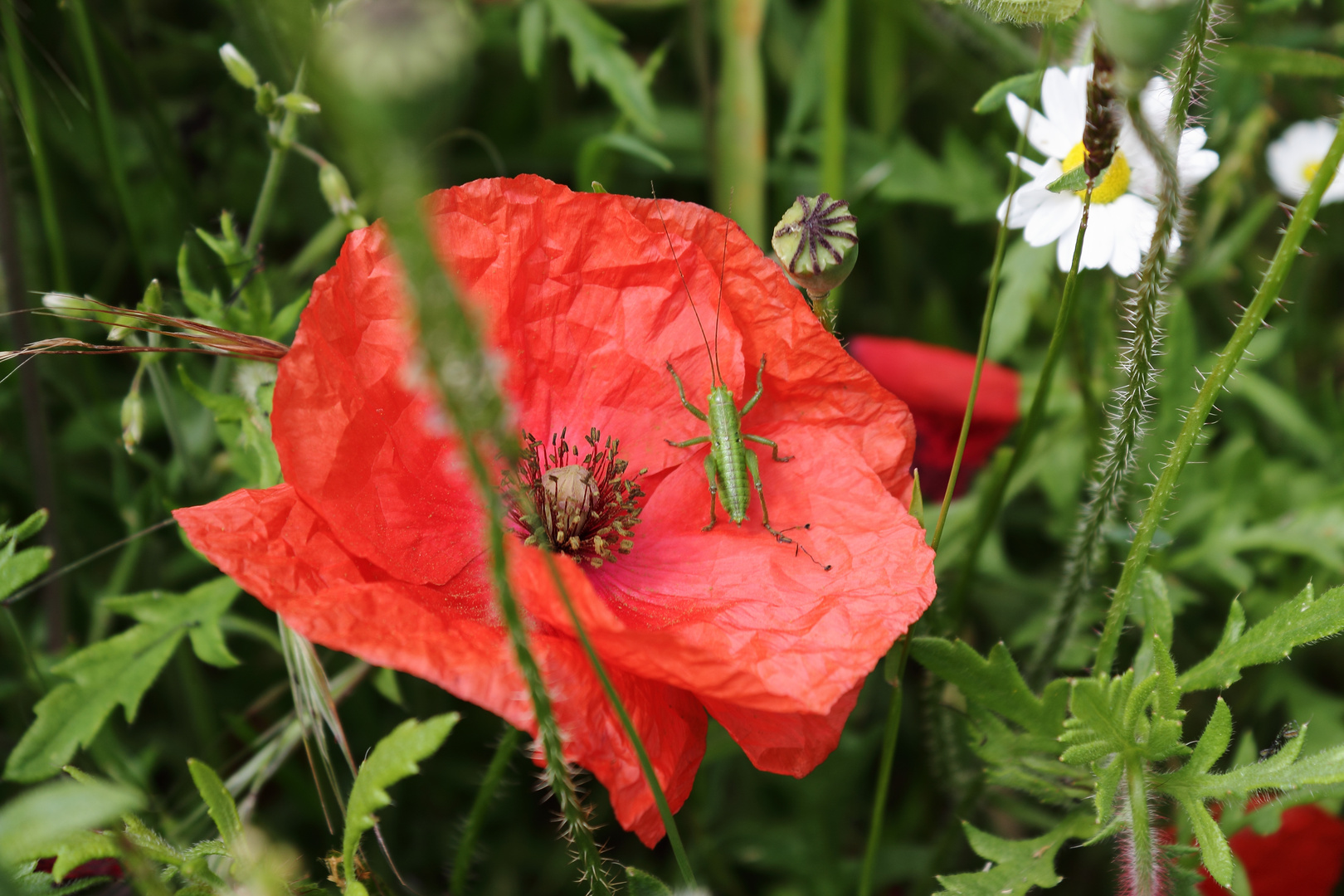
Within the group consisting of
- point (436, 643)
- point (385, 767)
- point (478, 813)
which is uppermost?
point (436, 643)

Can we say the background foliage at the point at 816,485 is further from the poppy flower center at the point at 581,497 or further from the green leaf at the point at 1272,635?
the poppy flower center at the point at 581,497

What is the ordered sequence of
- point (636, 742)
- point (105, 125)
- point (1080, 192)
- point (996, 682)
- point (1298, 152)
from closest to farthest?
point (636, 742) → point (996, 682) → point (1080, 192) → point (105, 125) → point (1298, 152)

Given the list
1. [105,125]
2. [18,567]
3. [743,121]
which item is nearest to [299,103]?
[105,125]

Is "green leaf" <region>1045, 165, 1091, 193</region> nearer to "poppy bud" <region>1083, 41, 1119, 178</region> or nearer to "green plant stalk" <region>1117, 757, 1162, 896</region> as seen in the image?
"poppy bud" <region>1083, 41, 1119, 178</region>

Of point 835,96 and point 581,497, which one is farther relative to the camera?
point 835,96

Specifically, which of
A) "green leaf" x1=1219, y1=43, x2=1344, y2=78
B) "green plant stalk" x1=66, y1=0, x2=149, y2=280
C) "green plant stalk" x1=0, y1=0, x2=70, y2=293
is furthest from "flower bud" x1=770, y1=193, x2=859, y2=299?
"green plant stalk" x1=66, y1=0, x2=149, y2=280

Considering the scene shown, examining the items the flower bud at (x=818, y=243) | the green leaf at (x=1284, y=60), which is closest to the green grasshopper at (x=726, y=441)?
the flower bud at (x=818, y=243)

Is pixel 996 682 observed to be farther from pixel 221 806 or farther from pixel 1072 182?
pixel 221 806
